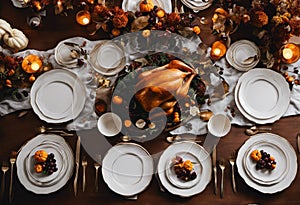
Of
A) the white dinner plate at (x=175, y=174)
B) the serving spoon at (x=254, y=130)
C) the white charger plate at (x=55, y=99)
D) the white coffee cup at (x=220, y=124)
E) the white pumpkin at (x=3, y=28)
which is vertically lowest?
the white dinner plate at (x=175, y=174)

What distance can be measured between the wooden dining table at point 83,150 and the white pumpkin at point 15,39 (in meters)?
0.05

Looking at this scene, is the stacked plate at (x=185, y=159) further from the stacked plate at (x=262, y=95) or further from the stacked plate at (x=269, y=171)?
the stacked plate at (x=262, y=95)

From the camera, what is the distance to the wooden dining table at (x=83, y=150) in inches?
68.1

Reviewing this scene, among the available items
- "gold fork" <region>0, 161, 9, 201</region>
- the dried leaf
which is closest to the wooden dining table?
"gold fork" <region>0, 161, 9, 201</region>

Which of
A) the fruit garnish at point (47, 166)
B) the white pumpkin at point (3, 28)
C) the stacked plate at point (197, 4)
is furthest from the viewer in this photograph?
the stacked plate at point (197, 4)

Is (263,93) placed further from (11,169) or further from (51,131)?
(11,169)

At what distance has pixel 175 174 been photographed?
1.74 metres

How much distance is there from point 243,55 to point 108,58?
0.56 metres

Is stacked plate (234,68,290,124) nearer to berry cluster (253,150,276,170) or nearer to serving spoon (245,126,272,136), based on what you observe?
serving spoon (245,126,272,136)

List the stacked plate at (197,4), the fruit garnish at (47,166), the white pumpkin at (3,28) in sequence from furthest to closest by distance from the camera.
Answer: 1. the stacked plate at (197,4)
2. the white pumpkin at (3,28)
3. the fruit garnish at (47,166)

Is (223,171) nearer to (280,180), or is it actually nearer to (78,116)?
(280,180)

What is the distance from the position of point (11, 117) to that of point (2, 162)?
0.18 metres

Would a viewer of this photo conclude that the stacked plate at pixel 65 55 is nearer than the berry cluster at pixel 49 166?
No

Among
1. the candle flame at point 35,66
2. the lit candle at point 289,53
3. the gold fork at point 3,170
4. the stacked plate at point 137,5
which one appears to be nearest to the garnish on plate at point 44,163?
the gold fork at point 3,170
